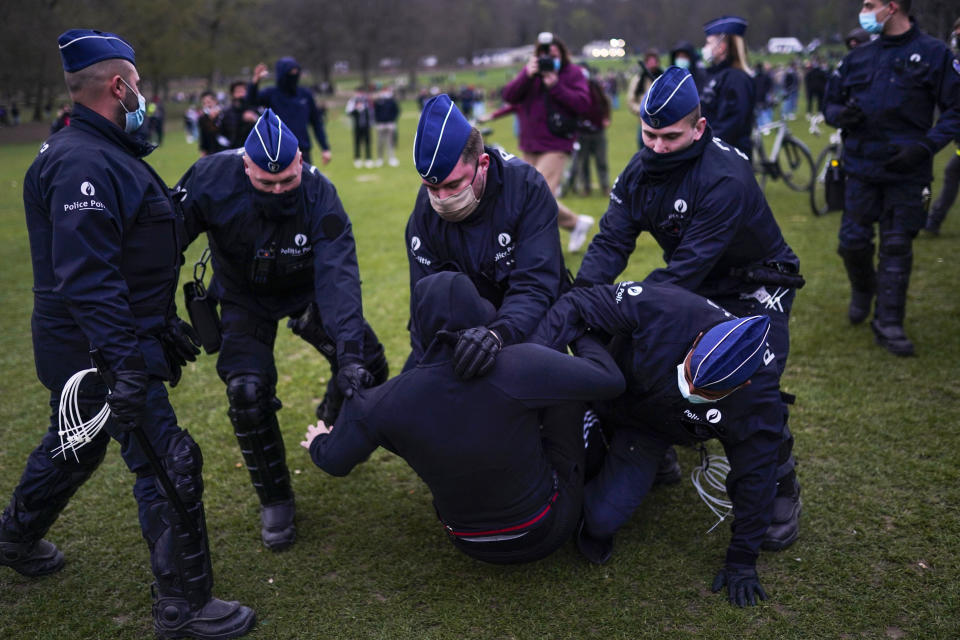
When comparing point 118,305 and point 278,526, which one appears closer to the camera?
point 118,305

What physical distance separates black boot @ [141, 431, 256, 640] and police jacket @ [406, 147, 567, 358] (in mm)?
1120

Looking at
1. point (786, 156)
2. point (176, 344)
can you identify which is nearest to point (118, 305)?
point (176, 344)

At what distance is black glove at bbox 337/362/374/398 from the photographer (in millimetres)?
3208

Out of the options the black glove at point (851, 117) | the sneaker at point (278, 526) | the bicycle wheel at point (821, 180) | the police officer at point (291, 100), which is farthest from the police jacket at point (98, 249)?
the bicycle wheel at point (821, 180)

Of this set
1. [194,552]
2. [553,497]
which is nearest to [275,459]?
[194,552]

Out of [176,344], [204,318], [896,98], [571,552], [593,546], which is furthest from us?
[896,98]

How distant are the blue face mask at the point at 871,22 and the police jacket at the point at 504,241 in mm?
3248

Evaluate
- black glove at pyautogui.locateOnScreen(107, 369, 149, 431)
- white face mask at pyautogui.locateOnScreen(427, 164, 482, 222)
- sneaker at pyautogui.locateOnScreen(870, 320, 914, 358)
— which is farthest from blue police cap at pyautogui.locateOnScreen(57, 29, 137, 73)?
sneaker at pyautogui.locateOnScreen(870, 320, 914, 358)

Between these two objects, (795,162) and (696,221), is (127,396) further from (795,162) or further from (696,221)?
(795,162)

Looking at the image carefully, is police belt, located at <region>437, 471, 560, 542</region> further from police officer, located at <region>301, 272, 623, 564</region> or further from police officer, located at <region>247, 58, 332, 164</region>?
police officer, located at <region>247, 58, 332, 164</region>

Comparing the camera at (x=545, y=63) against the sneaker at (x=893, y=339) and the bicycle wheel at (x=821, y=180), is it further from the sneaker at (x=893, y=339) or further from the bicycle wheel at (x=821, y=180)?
the sneaker at (x=893, y=339)

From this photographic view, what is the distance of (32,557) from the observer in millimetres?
3662

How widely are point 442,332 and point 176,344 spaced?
1.29m

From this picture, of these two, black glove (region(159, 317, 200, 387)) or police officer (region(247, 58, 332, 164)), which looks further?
police officer (region(247, 58, 332, 164))
